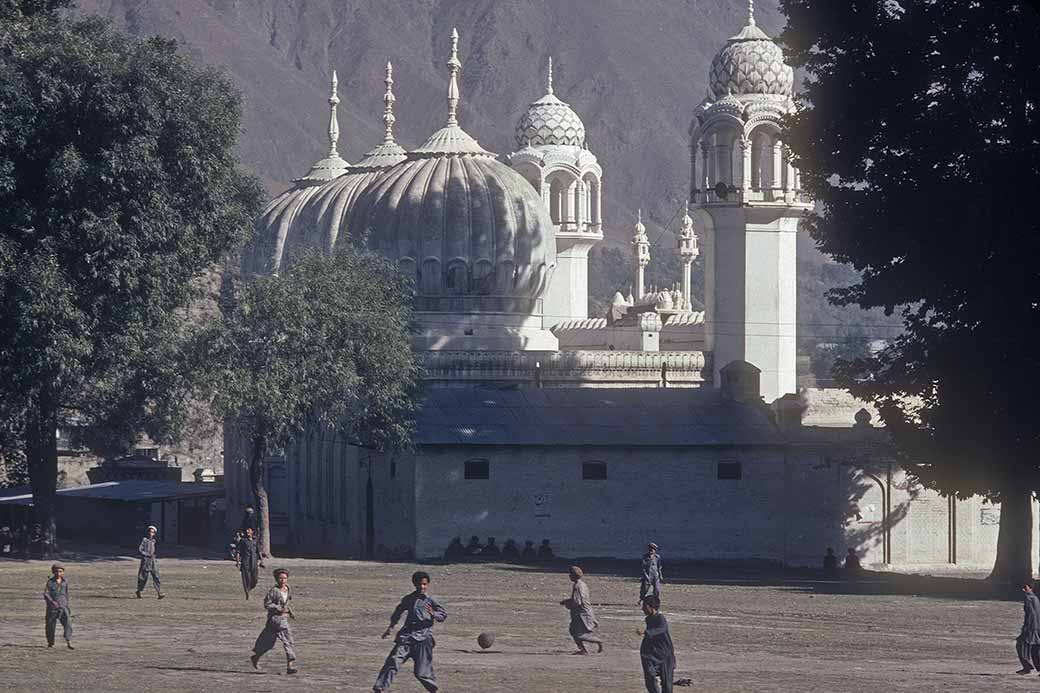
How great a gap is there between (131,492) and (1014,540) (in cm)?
2470

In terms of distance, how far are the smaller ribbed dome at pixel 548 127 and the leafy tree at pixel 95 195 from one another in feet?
149

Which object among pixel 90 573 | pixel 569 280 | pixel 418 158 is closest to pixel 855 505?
pixel 90 573

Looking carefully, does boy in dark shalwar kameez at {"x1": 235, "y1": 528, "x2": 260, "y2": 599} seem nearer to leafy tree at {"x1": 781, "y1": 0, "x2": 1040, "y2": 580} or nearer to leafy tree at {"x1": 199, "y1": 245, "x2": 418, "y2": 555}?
leafy tree at {"x1": 199, "y1": 245, "x2": 418, "y2": 555}

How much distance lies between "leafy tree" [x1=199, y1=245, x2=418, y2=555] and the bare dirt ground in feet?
11.3

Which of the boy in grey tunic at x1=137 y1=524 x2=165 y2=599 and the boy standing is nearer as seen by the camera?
the boy standing

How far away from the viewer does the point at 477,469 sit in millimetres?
51438

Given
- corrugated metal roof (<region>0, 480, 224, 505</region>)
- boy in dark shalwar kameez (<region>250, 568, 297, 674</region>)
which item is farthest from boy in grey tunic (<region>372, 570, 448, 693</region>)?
corrugated metal roof (<region>0, 480, 224, 505</region>)

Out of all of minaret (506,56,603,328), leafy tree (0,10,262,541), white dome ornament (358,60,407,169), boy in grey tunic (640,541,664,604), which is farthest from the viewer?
minaret (506,56,603,328)

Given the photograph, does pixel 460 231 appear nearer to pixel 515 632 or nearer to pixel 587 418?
pixel 587 418

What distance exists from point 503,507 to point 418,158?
67.9ft

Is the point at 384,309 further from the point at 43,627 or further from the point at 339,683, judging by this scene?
the point at 339,683

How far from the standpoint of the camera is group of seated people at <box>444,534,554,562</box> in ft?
167

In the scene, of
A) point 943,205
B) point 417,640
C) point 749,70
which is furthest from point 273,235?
point 417,640

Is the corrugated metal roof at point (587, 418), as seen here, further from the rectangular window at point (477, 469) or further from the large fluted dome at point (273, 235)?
the large fluted dome at point (273, 235)
